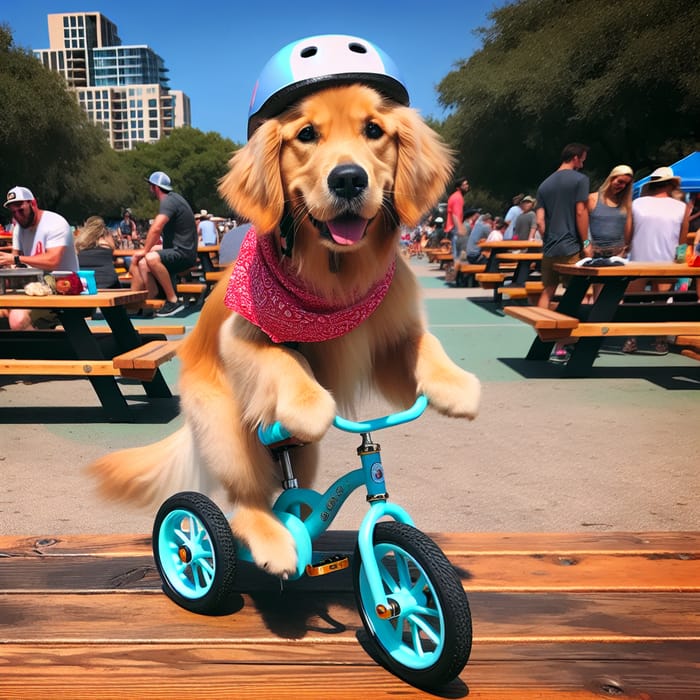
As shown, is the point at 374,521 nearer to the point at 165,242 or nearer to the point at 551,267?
the point at 551,267

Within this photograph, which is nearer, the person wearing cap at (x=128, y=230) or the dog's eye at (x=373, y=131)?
the dog's eye at (x=373, y=131)

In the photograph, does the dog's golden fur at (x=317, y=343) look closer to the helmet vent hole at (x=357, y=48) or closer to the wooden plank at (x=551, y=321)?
the helmet vent hole at (x=357, y=48)

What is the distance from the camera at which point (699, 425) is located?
463 cm

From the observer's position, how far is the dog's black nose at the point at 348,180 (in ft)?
5.47

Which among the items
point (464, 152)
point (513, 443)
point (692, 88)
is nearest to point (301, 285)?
point (513, 443)

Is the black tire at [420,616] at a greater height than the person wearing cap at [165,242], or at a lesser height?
lesser

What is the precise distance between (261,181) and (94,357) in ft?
11.7

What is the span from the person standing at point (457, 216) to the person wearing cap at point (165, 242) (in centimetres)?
550

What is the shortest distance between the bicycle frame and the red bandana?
267mm

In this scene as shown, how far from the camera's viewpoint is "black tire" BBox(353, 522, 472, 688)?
1634 millimetres

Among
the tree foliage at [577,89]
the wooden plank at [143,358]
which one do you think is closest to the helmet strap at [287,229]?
the wooden plank at [143,358]

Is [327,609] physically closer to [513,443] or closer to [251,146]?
[251,146]

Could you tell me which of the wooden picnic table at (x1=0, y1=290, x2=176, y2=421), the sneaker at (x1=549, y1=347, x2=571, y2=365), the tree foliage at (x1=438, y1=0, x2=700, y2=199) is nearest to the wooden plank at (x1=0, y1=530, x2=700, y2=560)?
the wooden picnic table at (x1=0, y1=290, x2=176, y2=421)

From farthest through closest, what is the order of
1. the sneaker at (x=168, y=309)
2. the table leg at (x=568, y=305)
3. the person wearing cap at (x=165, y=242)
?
the sneaker at (x=168, y=309)
the person wearing cap at (x=165, y=242)
the table leg at (x=568, y=305)
